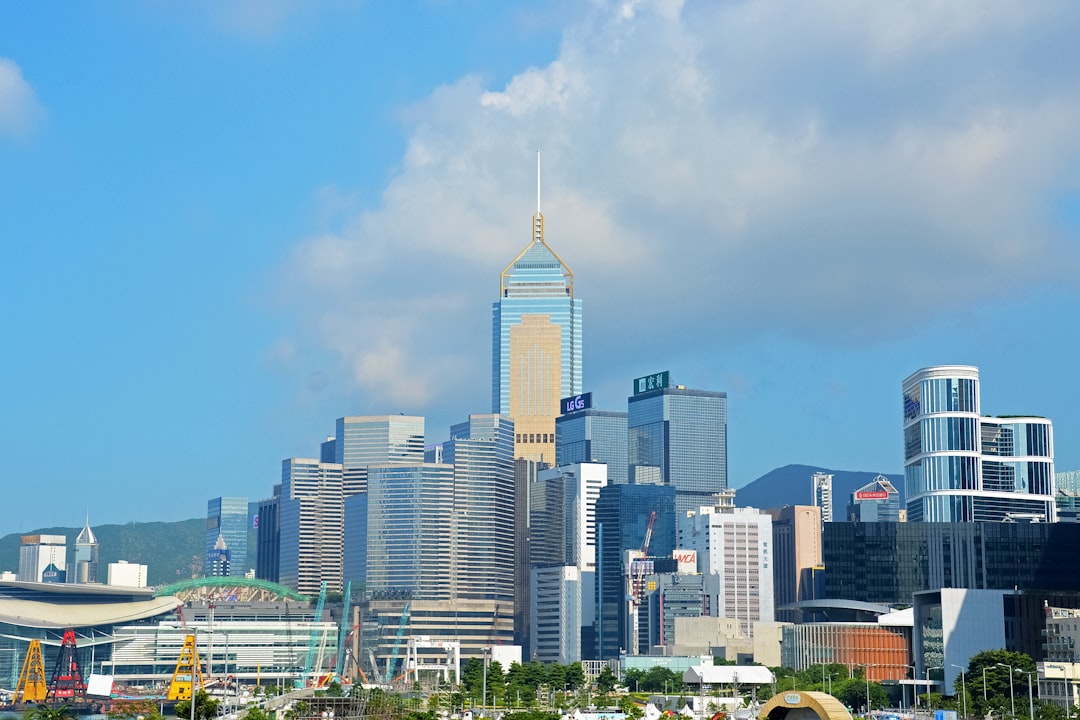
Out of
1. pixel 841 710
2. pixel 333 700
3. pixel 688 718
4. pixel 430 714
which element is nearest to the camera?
pixel 841 710

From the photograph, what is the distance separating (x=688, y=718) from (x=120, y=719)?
57407mm

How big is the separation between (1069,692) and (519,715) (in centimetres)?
8528

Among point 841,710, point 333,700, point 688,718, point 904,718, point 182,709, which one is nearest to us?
point 841,710

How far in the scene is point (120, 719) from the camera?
15812 cm

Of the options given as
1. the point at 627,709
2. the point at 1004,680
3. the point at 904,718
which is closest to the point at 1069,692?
the point at 1004,680

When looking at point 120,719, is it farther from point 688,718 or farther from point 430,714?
point 688,718

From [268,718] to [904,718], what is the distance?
8214 centimetres

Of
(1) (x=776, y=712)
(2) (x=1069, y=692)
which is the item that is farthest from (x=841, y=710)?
(2) (x=1069, y=692)

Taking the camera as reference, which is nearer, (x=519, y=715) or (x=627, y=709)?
(x=519, y=715)

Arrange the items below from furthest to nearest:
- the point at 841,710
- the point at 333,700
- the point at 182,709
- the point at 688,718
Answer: the point at 333,700, the point at 688,718, the point at 182,709, the point at 841,710

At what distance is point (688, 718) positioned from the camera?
15375 centimetres

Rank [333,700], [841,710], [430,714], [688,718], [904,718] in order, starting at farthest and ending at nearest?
[904,718]
[333,700]
[688,718]
[430,714]
[841,710]

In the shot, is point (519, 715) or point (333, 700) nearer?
point (519, 715)

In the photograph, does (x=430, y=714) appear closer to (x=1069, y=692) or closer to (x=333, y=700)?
(x=333, y=700)
